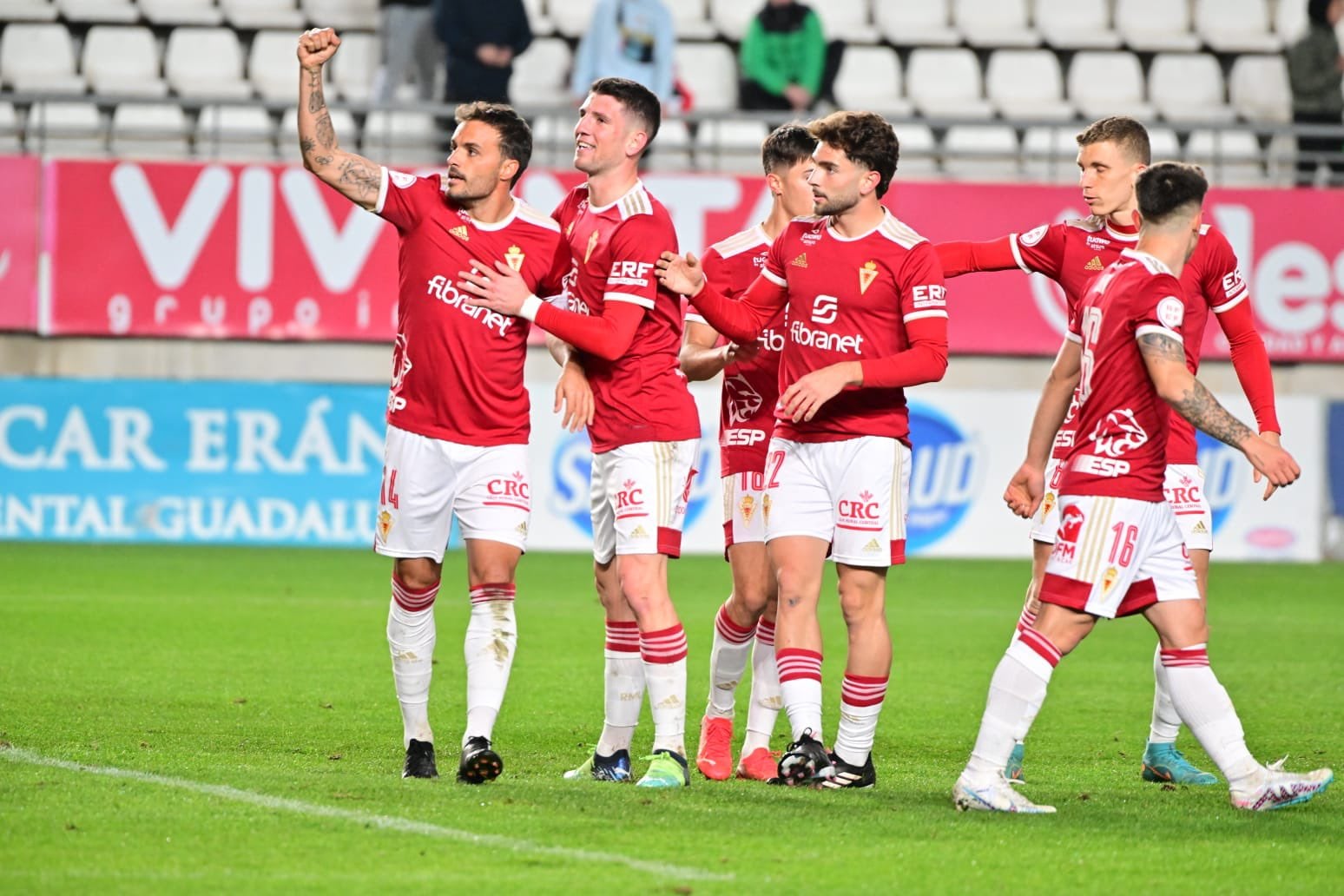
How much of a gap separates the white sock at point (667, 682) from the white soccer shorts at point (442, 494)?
1.92 feet

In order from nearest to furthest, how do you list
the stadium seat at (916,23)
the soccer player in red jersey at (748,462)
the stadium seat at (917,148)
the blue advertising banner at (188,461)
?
the soccer player in red jersey at (748,462) < the blue advertising banner at (188,461) < the stadium seat at (917,148) < the stadium seat at (916,23)

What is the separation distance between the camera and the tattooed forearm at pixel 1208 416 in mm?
5840

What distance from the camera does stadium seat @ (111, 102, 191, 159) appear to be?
60.2 feet

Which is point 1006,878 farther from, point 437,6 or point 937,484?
point 437,6

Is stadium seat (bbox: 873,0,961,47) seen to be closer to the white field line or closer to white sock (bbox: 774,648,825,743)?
white sock (bbox: 774,648,825,743)

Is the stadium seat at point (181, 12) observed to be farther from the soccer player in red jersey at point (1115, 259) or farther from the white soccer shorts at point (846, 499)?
the white soccer shorts at point (846, 499)

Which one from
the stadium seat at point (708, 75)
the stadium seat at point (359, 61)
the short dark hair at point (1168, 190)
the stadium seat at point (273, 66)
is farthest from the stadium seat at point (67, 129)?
the short dark hair at point (1168, 190)

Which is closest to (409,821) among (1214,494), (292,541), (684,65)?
(292,541)

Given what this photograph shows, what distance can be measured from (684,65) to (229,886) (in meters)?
16.5

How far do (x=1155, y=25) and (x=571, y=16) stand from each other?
6.55 m

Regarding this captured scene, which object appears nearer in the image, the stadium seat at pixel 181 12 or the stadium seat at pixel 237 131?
the stadium seat at pixel 237 131

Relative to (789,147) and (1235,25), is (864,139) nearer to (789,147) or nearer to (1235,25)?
(789,147)

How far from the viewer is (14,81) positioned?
19.7 m

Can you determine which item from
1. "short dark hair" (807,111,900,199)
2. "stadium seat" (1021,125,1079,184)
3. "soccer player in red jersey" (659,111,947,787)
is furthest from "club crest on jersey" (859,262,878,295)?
"stadium seat" (1021,125,1079,184)
